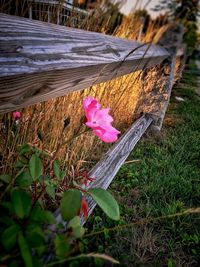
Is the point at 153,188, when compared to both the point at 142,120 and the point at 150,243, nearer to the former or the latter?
the point at 150,243

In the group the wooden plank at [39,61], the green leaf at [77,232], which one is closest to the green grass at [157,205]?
the green leaf at [77,232]

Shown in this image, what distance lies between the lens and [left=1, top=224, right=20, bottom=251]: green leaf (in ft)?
1.76

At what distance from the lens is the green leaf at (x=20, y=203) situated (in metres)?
0.57

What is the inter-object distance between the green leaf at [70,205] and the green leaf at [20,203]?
0.08m

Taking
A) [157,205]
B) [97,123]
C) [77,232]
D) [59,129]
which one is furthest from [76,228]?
[157,205]

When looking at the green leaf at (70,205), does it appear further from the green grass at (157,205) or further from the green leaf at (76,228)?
the green grass at (157,205)

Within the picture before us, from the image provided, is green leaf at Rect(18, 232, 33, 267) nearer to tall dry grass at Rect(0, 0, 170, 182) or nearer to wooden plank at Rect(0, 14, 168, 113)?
wooden plank at Rect(0, 14, 168, 113)

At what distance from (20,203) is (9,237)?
0.07 m

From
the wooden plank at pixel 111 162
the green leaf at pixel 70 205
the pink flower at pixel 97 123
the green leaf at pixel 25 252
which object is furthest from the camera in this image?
the wooden plank at pixel 111 162

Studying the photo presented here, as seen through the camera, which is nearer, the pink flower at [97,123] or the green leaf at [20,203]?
the green leaf at [20,203]

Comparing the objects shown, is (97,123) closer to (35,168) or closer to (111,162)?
(35,168)

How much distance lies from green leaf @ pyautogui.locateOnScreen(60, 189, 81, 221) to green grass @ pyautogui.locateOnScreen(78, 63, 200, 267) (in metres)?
0.15

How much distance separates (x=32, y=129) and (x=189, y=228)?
41.3 inches

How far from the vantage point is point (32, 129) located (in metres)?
1.45
